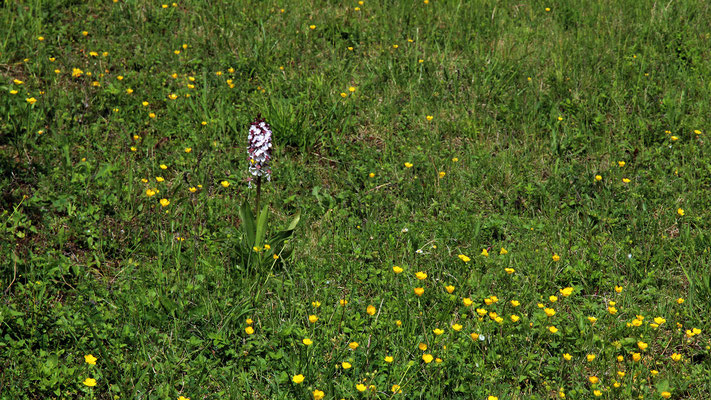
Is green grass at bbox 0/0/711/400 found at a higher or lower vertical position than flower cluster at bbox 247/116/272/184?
lower

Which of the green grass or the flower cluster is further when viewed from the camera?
the flower cluster

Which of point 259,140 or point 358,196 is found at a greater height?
point 259,140

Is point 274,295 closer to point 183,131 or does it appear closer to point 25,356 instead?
point 25,356

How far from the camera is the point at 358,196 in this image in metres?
4.09

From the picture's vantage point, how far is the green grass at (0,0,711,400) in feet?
9.67

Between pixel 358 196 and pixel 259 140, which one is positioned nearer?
pixel 259 140

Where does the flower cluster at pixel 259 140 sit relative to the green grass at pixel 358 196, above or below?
above

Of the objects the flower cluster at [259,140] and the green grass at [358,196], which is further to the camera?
the flower cluster at [259,140]

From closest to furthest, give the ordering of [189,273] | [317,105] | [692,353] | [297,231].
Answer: [692,353], [189,273], [297,231], [317,105]

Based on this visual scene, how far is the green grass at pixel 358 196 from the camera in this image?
2947mm

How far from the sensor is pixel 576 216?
3.98 meters

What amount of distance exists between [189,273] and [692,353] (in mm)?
2488

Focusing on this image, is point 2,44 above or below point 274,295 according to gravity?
above

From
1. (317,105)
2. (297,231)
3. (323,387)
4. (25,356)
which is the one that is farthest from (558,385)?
(317,105)
